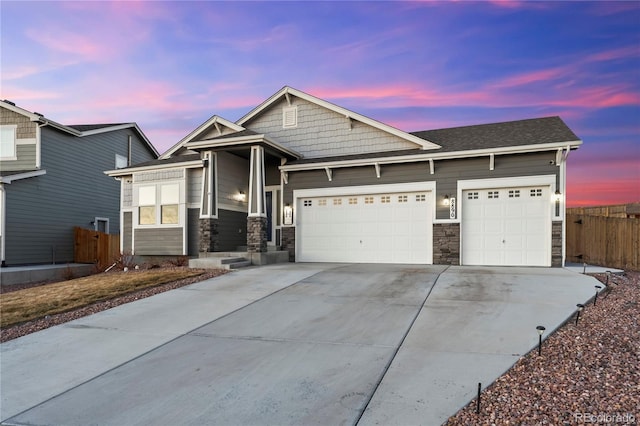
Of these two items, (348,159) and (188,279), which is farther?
(348,159)

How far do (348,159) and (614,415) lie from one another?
11.3 metres

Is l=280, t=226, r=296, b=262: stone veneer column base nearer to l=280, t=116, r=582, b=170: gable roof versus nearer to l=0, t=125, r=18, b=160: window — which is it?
l=280, t=116, r=582, b=170: gable roof

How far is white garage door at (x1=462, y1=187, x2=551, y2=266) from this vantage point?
11578mm

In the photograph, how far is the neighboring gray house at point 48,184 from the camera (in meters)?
15.6

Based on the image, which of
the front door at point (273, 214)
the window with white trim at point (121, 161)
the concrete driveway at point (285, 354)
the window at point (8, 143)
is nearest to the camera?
the concrete driveway at point (285, 354)

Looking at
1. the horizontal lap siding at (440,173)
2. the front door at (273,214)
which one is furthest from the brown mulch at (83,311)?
the horizontal lap siding at (440,173)

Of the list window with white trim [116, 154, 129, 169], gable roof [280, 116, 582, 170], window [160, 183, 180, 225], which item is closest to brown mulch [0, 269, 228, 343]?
window [160, 183, 180, 225]

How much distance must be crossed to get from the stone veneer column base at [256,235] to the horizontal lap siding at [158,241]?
3.43m

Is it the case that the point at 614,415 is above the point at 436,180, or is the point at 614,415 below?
below

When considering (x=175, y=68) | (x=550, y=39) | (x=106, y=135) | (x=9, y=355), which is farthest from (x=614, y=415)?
(x=106, y=135)

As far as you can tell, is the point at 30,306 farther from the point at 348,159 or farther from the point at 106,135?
the point at 106,135

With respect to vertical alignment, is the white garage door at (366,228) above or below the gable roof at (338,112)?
below

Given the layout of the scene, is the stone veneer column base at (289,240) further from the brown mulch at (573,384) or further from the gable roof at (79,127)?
the gable roof at (79,127)

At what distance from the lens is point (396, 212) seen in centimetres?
1319
